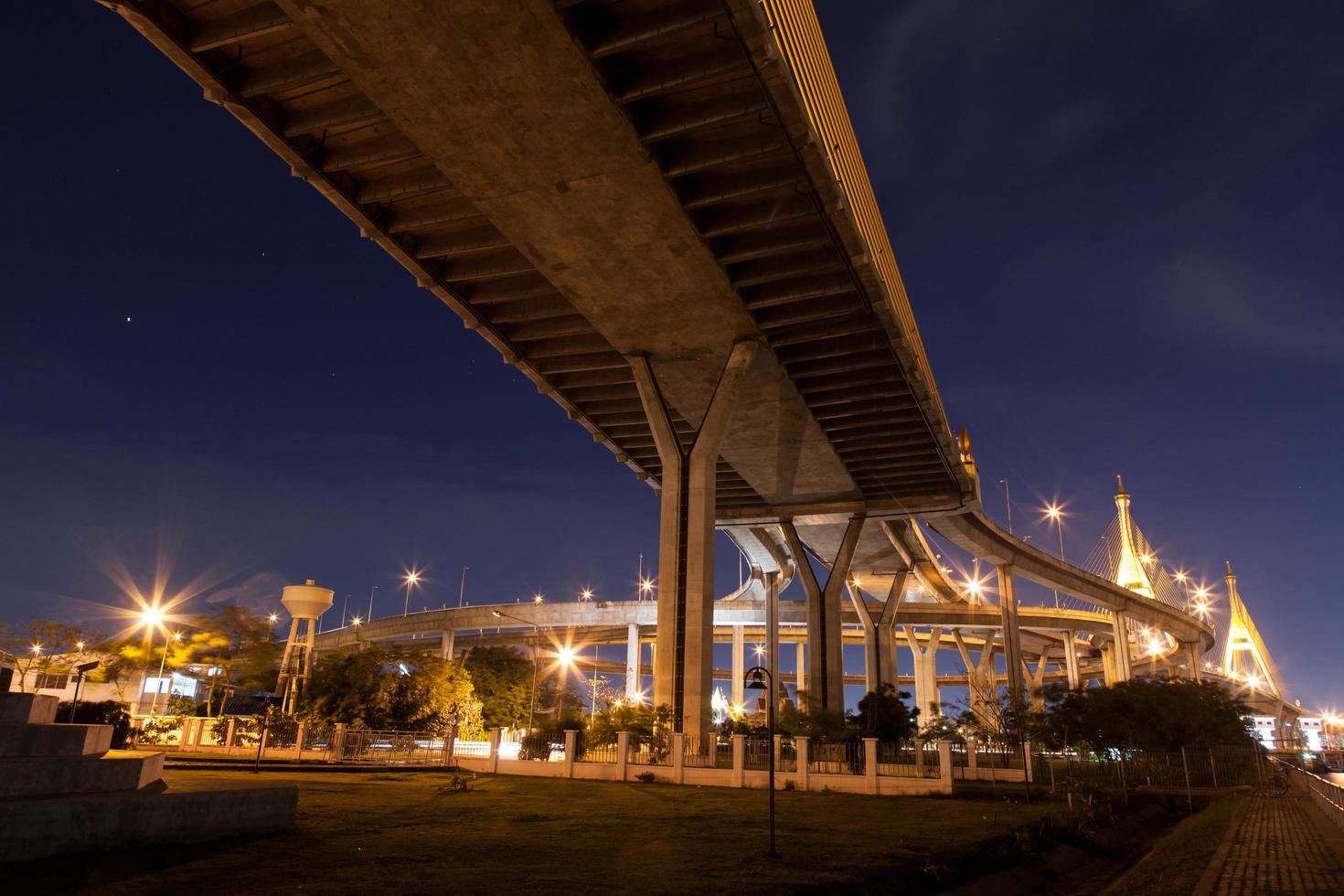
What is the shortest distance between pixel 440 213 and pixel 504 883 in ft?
69.1

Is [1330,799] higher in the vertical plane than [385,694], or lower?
lower

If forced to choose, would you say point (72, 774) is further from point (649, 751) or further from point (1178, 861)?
point (649, 751)

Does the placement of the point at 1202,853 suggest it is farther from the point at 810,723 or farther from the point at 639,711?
the point at 810,723

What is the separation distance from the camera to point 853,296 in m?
29.3

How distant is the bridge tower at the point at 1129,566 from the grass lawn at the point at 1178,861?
279ft

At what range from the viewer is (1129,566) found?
10506 cm

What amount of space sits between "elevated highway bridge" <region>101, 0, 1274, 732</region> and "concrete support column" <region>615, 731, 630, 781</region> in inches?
130

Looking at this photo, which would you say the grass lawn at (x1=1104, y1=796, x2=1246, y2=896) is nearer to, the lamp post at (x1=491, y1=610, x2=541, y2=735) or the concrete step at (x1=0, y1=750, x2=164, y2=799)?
the concrete step at (x1=0, y1=750, x2=164, y2=799)

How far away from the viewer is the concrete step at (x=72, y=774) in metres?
9.54

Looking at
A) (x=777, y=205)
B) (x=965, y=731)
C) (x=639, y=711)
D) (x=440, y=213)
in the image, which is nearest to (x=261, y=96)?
(x=440, y=213)

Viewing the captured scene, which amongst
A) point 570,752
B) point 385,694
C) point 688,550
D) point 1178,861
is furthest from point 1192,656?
point 1178,861

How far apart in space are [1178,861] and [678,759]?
15.1 meters

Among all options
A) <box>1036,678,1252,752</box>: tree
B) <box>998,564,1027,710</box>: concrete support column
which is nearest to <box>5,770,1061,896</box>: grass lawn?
<box>1036,678,1252,752</box>: tree

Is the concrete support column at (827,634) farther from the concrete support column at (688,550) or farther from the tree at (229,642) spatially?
the tree at (229,642)
